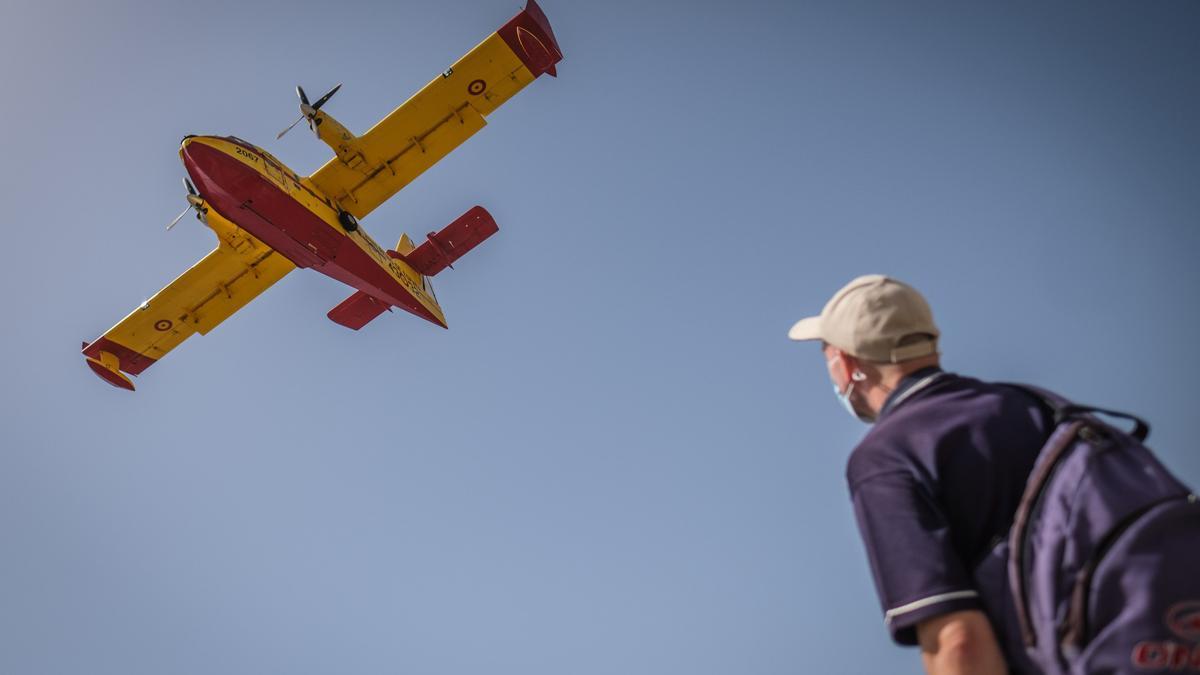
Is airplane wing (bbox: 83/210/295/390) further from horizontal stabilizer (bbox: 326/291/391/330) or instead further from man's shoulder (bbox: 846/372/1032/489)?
man's shoulder (bbox: 846/372/1032/489)

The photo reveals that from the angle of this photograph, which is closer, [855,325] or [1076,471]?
[1076,471]

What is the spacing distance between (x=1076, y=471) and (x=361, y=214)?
21.9m

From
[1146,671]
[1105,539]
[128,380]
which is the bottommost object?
[1146,671]

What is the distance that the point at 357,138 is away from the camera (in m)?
21.5

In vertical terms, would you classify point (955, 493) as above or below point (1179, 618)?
above

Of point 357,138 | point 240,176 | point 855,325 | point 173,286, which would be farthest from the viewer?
point 173,286

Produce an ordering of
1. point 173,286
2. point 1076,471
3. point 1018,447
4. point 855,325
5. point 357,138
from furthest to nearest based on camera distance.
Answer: point 173,286
point 357,138
point 855,325
point 1018,447
point 1076,471

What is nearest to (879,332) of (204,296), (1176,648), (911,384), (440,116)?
(911,384)

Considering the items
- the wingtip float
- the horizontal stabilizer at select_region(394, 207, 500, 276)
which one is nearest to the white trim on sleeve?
the wingtip float

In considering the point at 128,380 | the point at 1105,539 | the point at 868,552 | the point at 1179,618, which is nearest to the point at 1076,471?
the point at 1105,539

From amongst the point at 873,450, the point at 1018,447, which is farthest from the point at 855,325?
the point at 1018,447

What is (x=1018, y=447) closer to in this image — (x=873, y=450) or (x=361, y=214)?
(x=873, y=450)

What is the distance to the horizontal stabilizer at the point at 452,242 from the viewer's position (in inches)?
936

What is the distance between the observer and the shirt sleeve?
2480 millimetres
